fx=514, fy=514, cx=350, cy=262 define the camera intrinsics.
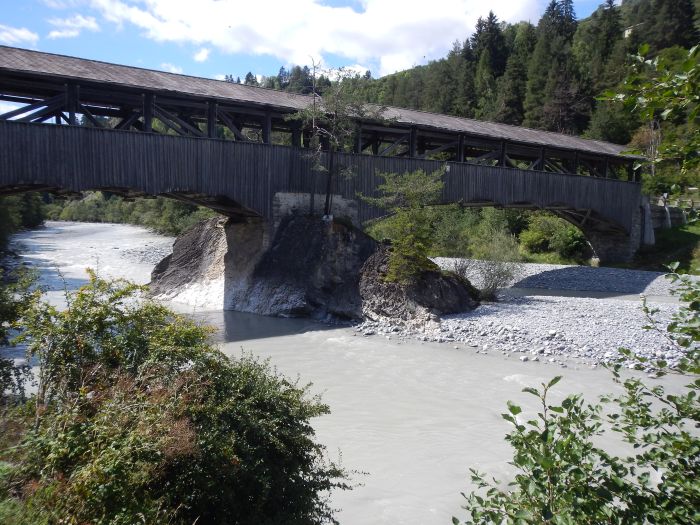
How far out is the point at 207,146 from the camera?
14.2m

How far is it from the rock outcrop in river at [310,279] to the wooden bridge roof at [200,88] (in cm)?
379

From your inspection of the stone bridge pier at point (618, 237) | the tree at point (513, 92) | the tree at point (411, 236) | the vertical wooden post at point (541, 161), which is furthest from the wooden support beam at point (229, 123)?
the tree at point (513, 92)

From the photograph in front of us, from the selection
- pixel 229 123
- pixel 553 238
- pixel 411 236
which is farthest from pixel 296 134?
pixel 553 238

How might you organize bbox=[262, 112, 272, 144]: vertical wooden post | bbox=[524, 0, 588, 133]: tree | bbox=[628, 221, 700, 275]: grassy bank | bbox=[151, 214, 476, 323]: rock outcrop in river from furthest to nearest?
bbox=[524, 0, 588, 133]: tree
bbox=[628, 221, 700, 275]: grassy bank
bbox=[262, 112, 272, 144]: vertical wooden post
bbox=[151, 214, 476, 323]: rock outcrop in river

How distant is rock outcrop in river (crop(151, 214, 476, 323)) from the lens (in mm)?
13969

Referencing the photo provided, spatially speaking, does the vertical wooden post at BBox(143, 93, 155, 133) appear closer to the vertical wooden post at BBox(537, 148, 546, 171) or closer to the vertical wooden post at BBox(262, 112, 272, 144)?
the vertical wooden post at BBox(262, 112, 272, 144)

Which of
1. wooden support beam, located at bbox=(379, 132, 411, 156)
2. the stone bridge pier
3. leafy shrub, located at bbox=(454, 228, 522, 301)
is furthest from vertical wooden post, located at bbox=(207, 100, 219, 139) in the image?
the stone bridge pier

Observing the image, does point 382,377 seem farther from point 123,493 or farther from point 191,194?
point 191,194

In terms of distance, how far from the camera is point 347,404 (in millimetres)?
8141

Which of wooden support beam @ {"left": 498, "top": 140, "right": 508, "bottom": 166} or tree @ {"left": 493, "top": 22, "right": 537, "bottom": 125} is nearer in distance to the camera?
wooden support beam @ {"left": 498, "top": 140, "right": 508, "bottom": 166}

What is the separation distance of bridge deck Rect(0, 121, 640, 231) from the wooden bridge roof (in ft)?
3.77

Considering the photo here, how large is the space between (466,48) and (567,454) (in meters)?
61.3

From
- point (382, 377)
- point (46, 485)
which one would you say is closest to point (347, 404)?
point (382, 377)

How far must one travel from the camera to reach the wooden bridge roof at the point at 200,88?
1169 centimetres
